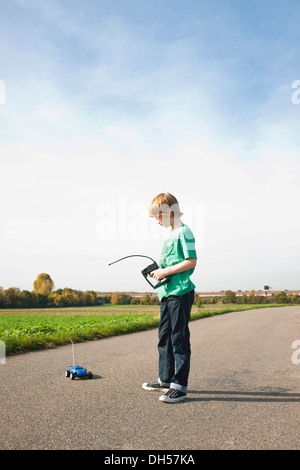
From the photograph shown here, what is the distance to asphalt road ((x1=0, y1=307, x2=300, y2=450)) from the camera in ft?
8.64

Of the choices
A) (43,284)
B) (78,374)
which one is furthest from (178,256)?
(43,284)

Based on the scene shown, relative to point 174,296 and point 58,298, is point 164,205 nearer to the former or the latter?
point 174,296

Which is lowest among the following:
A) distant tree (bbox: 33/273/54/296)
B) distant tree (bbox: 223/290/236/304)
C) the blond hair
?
distant tree (bbox: 223/290/236/304)

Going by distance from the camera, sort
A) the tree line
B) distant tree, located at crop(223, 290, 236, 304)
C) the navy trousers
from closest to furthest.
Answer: the navy trousers, the tree line, distant tree, located at crop(223, 290, 236, 304)

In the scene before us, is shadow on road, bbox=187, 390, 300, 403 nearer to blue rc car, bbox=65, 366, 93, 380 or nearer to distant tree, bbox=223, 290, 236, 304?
blue rc car, bbox=65, 366, 93, 380

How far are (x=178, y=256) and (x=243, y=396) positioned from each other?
162 centimetres

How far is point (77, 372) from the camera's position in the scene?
181 inches

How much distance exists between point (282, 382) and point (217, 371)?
0.94 meters

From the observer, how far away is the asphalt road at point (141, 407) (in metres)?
2.63

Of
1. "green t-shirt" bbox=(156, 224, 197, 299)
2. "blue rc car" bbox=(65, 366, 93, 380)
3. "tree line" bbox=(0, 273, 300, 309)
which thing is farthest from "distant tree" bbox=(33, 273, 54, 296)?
"green t-shirt" bbox=(156, 224, 197, 299)

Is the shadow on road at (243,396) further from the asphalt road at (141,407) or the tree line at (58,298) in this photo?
the tree line at (58,298)

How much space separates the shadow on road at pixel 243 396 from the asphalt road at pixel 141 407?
1 centimetres

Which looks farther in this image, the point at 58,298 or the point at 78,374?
the point at 58,298

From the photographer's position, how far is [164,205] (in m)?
4.14
